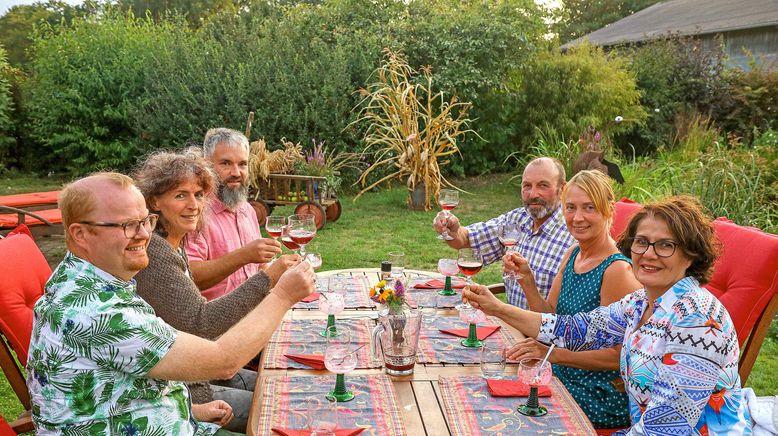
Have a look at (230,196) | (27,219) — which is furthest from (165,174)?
(27,219)

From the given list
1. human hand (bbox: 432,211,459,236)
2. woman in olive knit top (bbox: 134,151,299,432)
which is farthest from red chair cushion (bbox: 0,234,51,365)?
human hand (bbox: 432,211,459,236)

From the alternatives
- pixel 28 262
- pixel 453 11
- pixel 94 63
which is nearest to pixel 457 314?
pixel 28 262

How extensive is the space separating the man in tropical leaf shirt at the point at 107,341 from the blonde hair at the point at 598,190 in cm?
180

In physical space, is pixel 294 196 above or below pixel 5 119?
below

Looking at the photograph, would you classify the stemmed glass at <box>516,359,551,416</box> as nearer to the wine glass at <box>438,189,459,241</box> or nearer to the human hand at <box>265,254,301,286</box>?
the human hand at <box>265,254,301,286</box>

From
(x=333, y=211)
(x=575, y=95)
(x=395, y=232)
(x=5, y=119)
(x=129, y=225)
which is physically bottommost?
(x=395, y=232)

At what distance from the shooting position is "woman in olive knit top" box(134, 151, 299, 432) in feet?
8.40

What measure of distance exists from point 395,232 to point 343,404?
6565 mm

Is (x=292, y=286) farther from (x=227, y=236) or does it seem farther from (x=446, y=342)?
(x=227, y=236)

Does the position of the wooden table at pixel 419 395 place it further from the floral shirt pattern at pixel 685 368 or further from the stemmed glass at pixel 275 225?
the stemmed glass at pixel 275 225

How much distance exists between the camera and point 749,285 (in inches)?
107

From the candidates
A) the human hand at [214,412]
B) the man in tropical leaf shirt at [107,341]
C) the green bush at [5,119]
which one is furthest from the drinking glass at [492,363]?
the green bush at [5,119]

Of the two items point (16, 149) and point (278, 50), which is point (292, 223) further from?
point (16, 149)

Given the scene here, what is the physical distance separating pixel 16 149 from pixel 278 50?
6981mm
